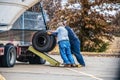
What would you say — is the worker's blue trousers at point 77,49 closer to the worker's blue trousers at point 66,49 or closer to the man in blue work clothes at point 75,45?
the man in blue work clothes at point 75,45

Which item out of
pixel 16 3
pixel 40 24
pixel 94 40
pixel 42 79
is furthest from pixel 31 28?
pixel 94 40

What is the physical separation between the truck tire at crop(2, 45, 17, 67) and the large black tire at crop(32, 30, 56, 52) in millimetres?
1425

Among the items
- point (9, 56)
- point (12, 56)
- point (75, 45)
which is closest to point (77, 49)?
point (75, 45)

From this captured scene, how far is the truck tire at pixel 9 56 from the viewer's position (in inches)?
583

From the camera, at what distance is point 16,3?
1524 centimetres

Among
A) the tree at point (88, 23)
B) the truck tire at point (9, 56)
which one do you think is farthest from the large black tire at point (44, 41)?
the tree at point (88, 23)

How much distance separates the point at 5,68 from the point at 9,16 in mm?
1580

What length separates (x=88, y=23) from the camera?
123ft

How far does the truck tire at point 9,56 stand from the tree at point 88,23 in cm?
2147

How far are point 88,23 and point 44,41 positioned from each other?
20594 millimetres

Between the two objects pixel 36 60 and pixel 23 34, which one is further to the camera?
pixel 36 60

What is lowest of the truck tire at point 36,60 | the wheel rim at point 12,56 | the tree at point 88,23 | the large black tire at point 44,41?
the truck tire at point 36,60

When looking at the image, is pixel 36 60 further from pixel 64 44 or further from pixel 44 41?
pixel 64 44

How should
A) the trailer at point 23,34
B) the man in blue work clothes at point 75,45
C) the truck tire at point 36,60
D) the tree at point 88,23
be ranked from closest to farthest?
the trailer at point 23,34
the man in blue work clothes at point 75,45
the truck tire at point 36,60
the tree at point 88,23
